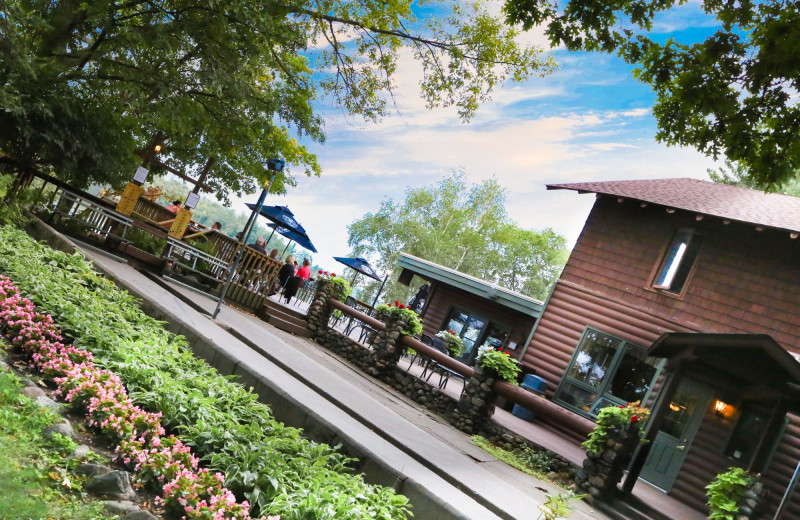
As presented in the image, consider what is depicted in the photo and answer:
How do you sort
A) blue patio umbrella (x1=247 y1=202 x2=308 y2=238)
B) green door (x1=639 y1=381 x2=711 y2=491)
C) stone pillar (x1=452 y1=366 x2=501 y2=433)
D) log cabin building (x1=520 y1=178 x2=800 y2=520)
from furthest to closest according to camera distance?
1. blue patio umbrella (x1=247 y1=202 x2=308 y2=238)
2. green door (x1=639 y1=381 x2=711 y2=491)
3. stone pillar (x1=452 y1=366 x2=501 y2=433)
4. log cabin building (x1=520 y1=178 x2=800 y2=520)

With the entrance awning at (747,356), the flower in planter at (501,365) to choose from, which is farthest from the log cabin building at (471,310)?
the entrance awning at (747,356)

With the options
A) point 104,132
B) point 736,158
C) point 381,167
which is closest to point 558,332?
point 736,158

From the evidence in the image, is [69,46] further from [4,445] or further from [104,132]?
[4,445]

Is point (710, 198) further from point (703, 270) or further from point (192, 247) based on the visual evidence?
point (192, 247)

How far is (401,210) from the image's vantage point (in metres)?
52.5

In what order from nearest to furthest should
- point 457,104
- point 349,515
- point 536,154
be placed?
point 349,515, point 457,104, point 536,154

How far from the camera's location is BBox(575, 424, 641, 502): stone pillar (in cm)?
902

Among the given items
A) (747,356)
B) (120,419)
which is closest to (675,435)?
(747,356)

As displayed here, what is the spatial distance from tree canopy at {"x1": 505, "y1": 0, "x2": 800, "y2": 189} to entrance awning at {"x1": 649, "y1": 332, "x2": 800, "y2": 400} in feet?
12.2

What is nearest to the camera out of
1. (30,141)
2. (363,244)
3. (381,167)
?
(30,141)

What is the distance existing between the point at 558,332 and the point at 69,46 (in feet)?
42.2

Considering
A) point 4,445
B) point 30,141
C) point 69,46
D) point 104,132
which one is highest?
point 69,46

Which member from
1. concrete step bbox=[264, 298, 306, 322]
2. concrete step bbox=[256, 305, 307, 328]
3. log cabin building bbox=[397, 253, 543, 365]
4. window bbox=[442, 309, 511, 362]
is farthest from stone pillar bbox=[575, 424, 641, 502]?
window bbox=[442, 309, 511, 362]

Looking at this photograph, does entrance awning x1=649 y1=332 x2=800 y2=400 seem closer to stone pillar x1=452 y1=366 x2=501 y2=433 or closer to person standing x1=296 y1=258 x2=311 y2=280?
stone pillar x1=452 y1=366 x2=501 y2=433
